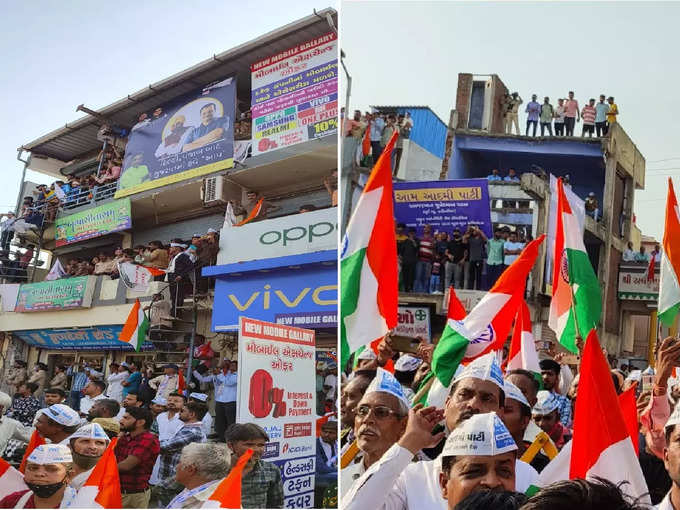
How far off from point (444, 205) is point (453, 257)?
74 cm

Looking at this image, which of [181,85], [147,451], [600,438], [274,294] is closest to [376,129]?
[181,85]

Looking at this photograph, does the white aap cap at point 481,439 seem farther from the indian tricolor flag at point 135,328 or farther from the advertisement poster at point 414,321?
the advertisement poster at point 414,321

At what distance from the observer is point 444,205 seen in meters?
10.3

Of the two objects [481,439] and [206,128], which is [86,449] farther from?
[206,128]

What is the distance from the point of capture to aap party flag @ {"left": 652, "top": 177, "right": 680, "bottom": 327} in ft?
13.9

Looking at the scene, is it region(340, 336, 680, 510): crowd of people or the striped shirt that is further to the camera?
the striped shirt

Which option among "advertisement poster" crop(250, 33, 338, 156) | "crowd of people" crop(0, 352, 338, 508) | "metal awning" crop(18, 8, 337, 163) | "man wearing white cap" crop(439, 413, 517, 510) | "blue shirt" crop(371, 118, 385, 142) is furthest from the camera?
"blue shirt" crop(371, 118, 385, 142)

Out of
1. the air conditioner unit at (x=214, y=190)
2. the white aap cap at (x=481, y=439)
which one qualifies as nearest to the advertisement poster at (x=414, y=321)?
the air conditioner unit at (x=214, y=190)

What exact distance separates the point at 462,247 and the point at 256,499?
23.6ft

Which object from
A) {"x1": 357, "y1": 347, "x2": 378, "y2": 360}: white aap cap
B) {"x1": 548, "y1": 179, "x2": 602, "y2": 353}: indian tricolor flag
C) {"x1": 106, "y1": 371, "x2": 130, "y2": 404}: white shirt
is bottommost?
{"x1": 106, "y1": 371, "x2": 130, "y2": 404}: white shirt

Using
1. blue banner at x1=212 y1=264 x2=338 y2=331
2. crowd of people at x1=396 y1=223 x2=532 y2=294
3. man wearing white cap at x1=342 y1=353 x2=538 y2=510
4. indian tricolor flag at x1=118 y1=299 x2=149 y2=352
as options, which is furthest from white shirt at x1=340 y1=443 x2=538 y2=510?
crowd of people at x1=396 y1=223 x2=532 y2=294

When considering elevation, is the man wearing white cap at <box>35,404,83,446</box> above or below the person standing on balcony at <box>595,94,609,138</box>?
below

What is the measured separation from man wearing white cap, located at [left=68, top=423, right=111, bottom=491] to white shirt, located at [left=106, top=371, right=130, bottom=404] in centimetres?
438

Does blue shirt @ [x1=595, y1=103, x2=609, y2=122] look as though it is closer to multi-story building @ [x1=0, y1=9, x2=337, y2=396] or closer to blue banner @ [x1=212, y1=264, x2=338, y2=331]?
multi-story building @ [x1=0, y1=9, x2=337, y2=396]
